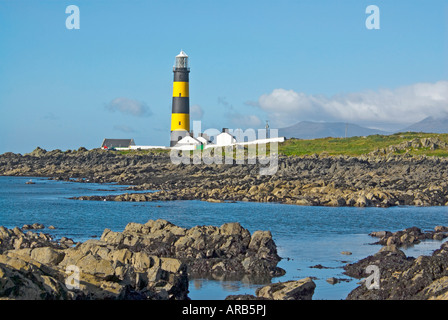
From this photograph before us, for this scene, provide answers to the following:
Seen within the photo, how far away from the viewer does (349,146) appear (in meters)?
92.4

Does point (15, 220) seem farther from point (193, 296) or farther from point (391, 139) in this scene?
point (391, 139)

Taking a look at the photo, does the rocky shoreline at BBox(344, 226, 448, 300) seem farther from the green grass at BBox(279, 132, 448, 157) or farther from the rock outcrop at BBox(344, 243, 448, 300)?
the green grass at BBox(279, 132, 448, 157)

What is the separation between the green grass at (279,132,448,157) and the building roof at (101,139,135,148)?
28712mm

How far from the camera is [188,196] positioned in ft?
156

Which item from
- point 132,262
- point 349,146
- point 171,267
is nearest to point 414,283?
point 171,267

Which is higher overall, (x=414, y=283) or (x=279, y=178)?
(x=279, y=178)

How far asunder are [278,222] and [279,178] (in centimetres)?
2171

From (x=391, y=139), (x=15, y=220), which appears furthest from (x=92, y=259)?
(x=391, y=139)

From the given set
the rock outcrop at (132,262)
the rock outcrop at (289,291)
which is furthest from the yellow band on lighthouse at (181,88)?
the rock outcrop at (289,291)

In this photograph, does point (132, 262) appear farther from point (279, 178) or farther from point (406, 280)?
point (279, 178)

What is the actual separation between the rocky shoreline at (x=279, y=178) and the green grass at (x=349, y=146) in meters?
6.14

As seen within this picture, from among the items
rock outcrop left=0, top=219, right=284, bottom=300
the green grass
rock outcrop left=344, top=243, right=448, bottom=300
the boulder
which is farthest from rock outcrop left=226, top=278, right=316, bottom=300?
the green grass

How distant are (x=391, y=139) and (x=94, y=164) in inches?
1670

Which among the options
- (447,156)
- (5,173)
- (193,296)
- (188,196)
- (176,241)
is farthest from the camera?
(5,173)
